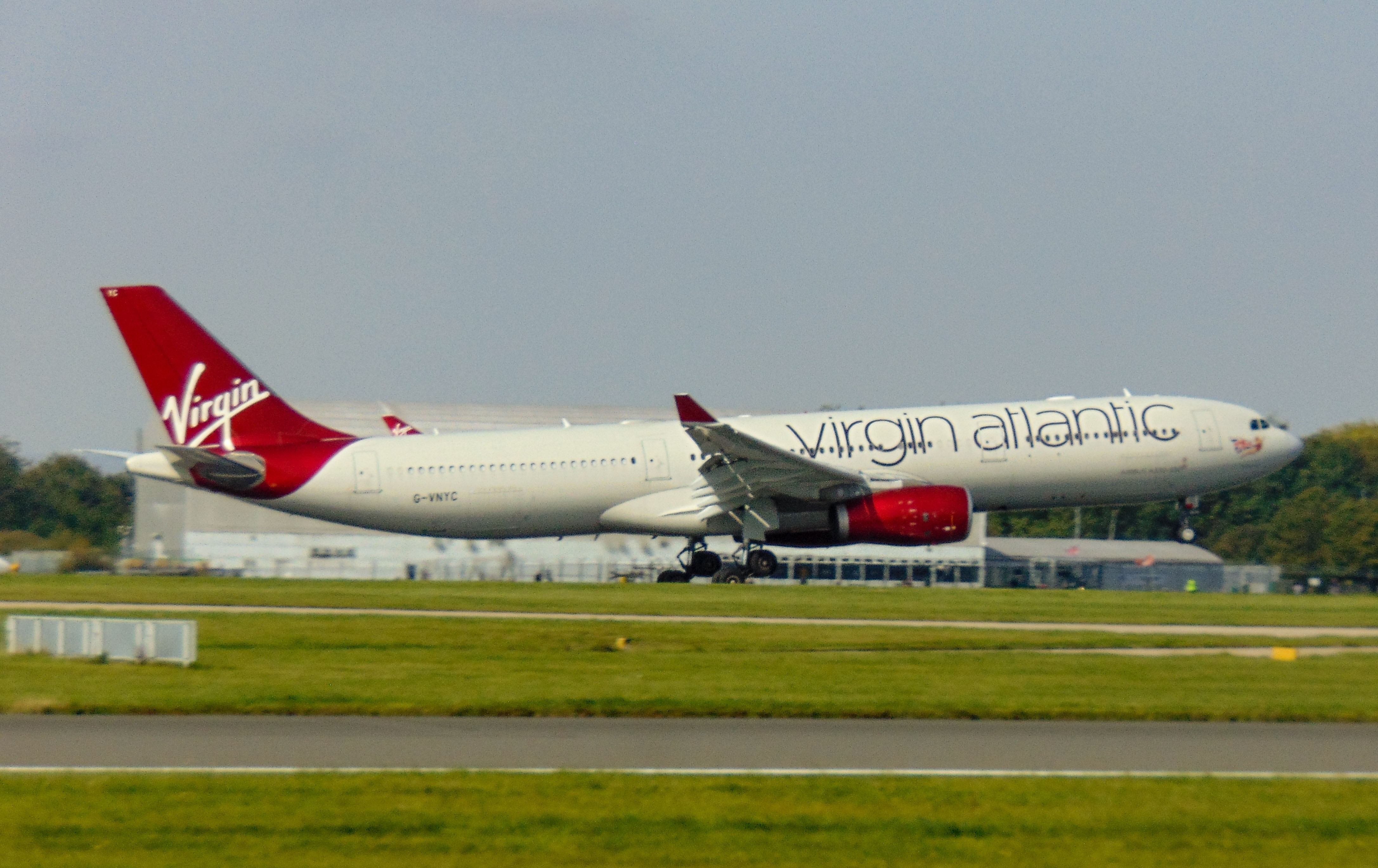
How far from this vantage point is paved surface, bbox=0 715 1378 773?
12.9 meters

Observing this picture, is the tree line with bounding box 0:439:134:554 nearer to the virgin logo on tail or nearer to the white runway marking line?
the virgin logo on tail

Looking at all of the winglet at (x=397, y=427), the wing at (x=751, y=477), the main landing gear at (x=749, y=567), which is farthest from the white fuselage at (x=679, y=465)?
the winglet at (x=397, y=427)

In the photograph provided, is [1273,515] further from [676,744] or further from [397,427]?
[676,744]

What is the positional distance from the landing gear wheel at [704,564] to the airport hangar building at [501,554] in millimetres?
7611

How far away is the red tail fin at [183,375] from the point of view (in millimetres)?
38562

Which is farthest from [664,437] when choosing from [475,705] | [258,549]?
[258,549]

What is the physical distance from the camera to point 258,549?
61688 millimetres

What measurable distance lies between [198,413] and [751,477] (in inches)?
534

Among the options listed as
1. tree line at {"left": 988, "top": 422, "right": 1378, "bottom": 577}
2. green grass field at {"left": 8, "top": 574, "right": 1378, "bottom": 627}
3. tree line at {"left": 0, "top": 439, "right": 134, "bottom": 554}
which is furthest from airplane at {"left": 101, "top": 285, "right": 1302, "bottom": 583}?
tree line at {"left": 0, "top": 439, "right": 134, "bottom": 554}

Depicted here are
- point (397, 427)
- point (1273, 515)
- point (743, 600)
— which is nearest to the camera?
point (743, 600)

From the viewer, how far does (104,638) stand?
20.9m

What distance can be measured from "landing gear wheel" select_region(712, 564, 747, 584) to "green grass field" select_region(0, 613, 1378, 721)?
1268 cm

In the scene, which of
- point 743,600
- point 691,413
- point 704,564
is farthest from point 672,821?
point 704,564

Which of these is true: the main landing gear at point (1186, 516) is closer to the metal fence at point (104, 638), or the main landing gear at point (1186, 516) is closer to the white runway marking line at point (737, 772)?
the metal fence at point (104, 638)
